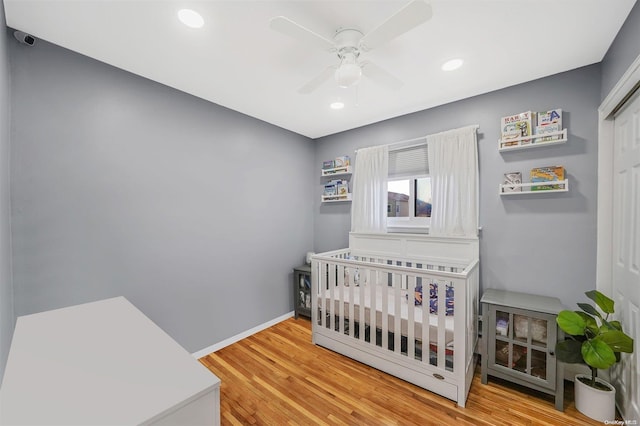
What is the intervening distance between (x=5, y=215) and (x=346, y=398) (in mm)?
2390

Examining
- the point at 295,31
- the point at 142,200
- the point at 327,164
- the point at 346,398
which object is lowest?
the point at 346,398

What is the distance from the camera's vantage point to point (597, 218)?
6.52 feet

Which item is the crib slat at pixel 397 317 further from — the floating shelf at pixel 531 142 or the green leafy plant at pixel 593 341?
the floating shelf at pixel 531 142

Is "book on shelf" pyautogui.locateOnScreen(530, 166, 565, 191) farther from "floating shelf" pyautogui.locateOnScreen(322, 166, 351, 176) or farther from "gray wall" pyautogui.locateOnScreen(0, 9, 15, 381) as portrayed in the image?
"gray wall" pyautogui.locateOnScreen(0, 9, 15, 381)

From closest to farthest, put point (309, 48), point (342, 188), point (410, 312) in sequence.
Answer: point (309, 48), point (410, 312), point (342, 188)

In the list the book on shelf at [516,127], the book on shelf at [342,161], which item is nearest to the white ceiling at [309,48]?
the book on shelf at [516,127]

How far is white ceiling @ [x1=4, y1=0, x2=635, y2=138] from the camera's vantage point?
1453 mm

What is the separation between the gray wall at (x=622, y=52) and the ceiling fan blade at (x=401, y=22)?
124 centimetres

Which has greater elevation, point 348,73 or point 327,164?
point 348,73

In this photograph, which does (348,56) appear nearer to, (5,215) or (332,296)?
(332,296)

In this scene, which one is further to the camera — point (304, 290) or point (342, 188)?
point (342, 188)

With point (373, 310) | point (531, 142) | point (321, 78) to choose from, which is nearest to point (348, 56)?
point (321, 78)

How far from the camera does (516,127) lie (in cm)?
227

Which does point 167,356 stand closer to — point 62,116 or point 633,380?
point 62,116
